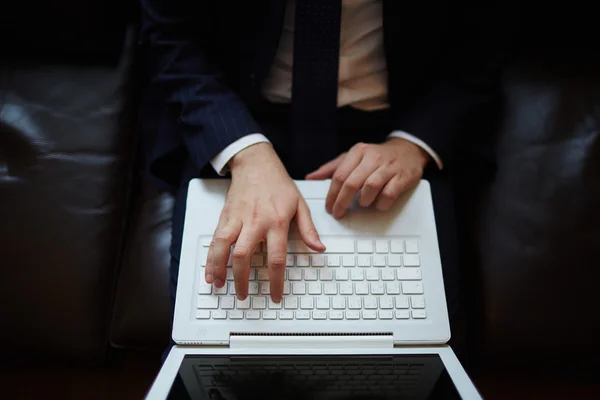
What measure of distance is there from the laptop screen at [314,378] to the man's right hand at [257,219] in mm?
98

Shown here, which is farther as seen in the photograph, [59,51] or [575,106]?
[59,51]

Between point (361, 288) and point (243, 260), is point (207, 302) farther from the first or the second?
point (361, 288)

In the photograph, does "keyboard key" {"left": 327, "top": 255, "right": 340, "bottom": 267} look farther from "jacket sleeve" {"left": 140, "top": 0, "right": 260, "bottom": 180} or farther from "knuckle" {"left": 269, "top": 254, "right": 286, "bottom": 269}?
"jacket sleeve" {"left": 140, "top": 0, "right": 260, "bottom": 180}

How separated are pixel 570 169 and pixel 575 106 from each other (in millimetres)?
143

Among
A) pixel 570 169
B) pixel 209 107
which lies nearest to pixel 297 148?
pixel 209 107

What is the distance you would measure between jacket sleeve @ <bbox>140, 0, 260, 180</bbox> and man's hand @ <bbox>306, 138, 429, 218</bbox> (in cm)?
18

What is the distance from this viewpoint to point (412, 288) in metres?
0.69

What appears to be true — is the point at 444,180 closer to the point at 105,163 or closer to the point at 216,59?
the point at 216,59

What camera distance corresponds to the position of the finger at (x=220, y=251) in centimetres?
66

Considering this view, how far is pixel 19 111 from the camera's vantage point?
3.19 feet

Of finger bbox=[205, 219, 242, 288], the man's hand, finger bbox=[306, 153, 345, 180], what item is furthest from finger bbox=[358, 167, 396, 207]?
finger bbox=[205, 219, 242, 288]

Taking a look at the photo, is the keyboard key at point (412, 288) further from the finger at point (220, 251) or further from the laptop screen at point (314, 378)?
the finger at point (220, 251)

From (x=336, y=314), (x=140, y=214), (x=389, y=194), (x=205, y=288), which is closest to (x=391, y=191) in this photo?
(x=389, y=194)

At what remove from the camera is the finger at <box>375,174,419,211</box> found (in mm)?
723
